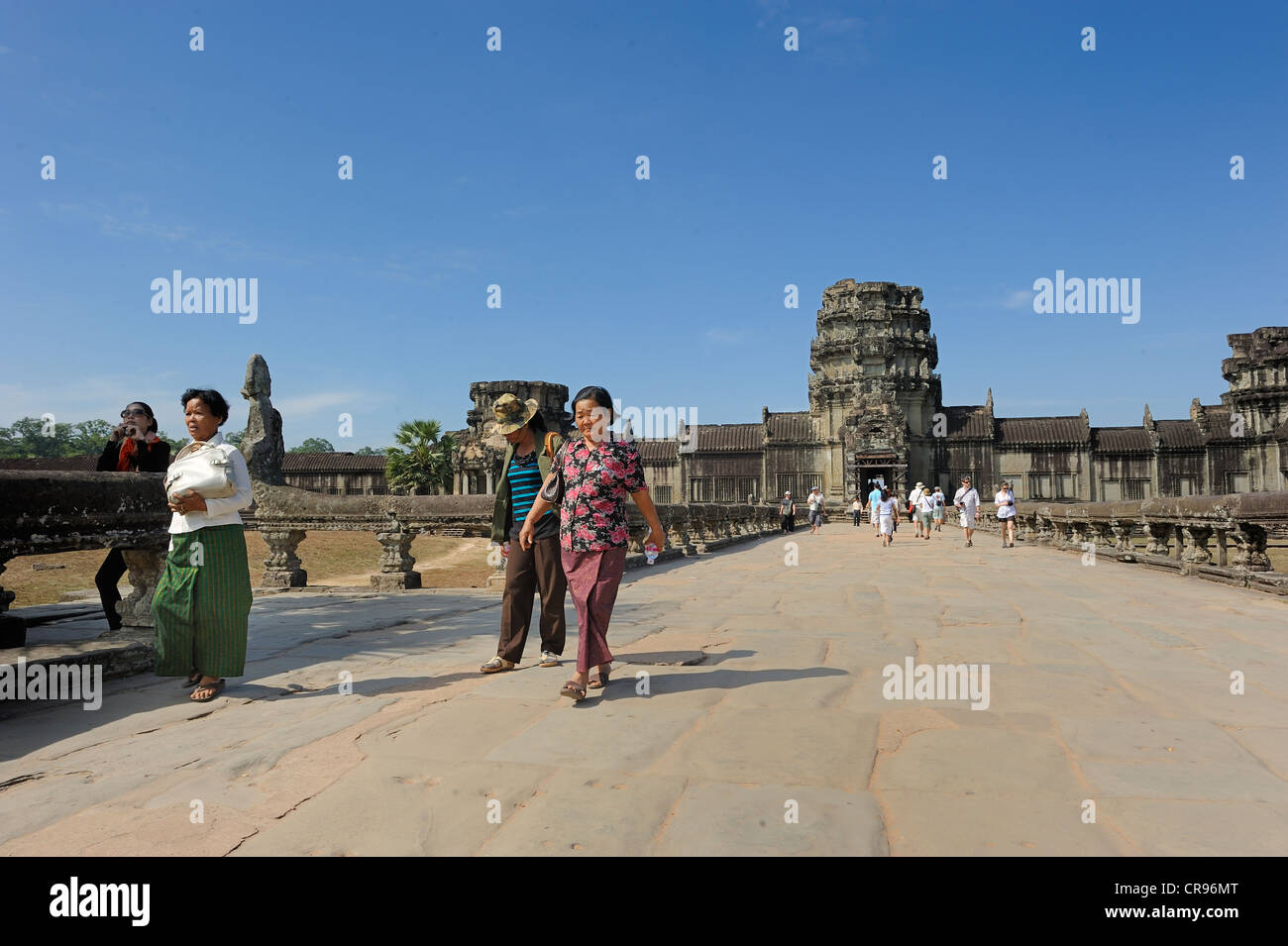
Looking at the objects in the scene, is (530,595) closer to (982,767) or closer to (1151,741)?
(982,767)

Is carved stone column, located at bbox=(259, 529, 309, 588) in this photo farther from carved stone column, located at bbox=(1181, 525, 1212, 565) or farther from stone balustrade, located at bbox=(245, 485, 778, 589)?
carved stone column, located at bbox=(1181, 525, 1212, 565)

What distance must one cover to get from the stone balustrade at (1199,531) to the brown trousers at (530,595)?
25.5 feet

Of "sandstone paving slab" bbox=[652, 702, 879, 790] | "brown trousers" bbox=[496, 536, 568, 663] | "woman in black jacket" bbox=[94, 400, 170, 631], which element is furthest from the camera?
"woman in black jacket" bbox=[94, 400, 170, 631]

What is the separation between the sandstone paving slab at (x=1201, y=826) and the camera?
2.15 m

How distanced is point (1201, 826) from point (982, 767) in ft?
2.16

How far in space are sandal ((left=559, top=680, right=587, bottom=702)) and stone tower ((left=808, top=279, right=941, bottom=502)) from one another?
127 feet

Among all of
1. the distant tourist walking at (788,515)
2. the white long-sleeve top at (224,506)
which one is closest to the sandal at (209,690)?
the white long-sleeve top at (224,506)

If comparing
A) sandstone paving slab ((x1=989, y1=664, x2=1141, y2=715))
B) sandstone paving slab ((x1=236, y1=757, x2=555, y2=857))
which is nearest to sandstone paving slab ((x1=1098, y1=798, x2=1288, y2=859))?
sandstone paving slab ((x1=989, y1=664, x2=1141, y2=715))

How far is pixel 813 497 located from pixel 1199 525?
17.5 meters

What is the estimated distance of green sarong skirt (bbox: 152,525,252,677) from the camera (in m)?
3.94

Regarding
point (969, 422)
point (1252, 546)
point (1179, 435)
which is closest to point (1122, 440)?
point (1179, 435)

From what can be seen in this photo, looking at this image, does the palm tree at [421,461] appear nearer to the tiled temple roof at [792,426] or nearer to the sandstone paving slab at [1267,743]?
the tiled temple roof at [792,426]

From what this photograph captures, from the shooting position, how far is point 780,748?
298 cm

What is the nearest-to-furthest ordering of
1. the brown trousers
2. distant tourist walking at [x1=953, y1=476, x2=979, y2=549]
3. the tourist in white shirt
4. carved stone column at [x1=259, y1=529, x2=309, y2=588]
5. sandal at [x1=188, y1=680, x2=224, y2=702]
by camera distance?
sandal at [x1=188, y1=680, x2=224, y2=702] < the brown trousers < carved stone column at [x1=259, y1=529, x2=309, y2=588] < the tourist in white shirt < distant tourist walking at [x1=953, y1=476, x2=979, y2=549]
